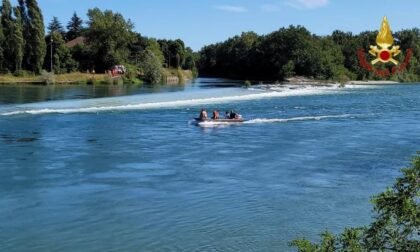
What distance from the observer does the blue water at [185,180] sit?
15.9 m

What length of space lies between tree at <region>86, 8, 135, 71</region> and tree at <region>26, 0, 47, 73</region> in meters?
18.3

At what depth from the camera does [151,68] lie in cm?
12669

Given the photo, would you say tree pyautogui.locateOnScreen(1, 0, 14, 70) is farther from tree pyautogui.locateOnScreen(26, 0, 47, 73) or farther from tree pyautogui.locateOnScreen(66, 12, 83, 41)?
tree pyautogui.locateOnScreen(66, 12, 83, 41)

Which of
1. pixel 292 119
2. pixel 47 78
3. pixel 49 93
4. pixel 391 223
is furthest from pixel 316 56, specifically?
pixel 391 223

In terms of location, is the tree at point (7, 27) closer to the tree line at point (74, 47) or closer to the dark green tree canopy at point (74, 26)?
the tree line at point (74, 47)

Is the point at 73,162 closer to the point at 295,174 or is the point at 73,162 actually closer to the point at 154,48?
the point at 295,174

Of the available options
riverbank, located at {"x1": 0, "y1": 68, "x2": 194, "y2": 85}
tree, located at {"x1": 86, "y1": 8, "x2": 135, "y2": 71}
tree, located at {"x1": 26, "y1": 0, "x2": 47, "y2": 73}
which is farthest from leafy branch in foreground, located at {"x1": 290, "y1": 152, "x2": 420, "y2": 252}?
tree, located at {"x1": 86, "y1": 8, "x2": 135, "y2": 71}

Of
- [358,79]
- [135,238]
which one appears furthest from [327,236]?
[358,79]

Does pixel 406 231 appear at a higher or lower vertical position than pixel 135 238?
higher

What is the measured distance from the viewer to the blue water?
1593 centimetres

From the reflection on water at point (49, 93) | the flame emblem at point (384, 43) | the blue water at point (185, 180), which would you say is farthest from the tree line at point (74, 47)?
the flame emblem at point (384, 43)

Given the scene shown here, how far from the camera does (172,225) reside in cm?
1666

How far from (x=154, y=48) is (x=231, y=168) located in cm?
11862

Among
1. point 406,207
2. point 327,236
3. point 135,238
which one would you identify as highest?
point 406,207
